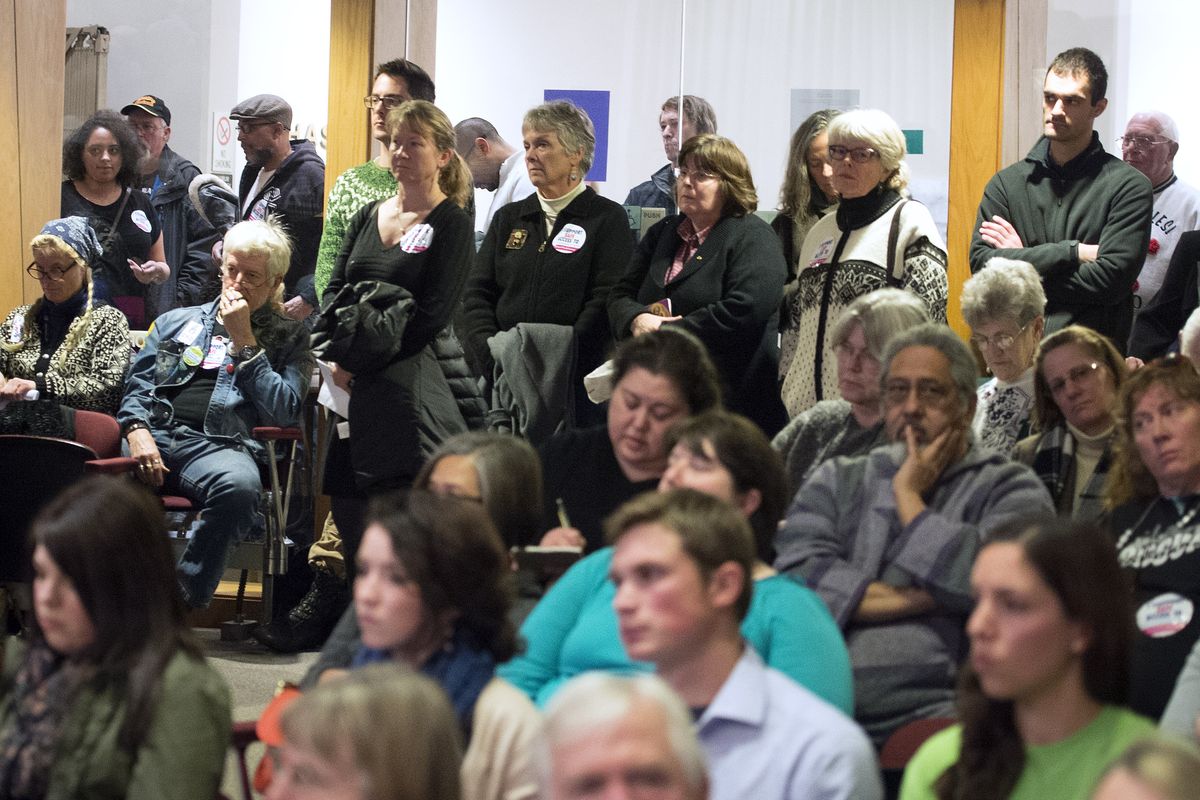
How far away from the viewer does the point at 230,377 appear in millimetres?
5480

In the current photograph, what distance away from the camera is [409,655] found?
2375 mm

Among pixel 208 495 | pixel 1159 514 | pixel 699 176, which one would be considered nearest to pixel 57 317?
pixel 208 495

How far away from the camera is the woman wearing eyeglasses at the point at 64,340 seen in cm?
562

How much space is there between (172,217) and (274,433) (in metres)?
1.59

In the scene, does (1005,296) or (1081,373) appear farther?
(1005,296)

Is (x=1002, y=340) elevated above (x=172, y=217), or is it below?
below

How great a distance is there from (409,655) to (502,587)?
0.18 meters

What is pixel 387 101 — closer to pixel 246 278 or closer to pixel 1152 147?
pixel 246 278

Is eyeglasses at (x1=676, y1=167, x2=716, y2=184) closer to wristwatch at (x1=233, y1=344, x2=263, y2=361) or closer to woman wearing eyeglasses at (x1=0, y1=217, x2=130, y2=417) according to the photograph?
wristwatch at (x1=233, y1=344, x2=263, y2=361)

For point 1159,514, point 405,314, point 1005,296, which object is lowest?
point 1159,514

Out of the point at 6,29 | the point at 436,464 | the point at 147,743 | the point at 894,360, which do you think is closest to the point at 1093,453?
the point at 894,360

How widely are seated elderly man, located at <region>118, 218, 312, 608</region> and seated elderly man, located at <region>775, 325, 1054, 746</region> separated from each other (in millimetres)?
2694

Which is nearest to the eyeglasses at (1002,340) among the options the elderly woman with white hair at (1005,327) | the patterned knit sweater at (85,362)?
the elderly woman with white hair at (1005,327)

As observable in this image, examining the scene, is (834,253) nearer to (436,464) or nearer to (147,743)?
(436,464)
